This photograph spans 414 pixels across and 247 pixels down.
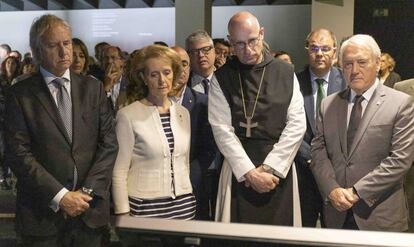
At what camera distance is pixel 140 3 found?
29.1 ft

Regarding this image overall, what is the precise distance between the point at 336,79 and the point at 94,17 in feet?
22.8

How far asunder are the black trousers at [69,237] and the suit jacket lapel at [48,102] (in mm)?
370

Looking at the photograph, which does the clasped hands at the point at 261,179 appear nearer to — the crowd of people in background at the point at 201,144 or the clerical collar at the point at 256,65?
the crowd of people in background at the point at 201,144

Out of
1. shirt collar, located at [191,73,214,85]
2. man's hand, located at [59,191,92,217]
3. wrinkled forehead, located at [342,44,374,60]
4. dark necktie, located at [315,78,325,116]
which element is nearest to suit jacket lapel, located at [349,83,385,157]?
wrinkled forehead, located at [342,44,374,60]

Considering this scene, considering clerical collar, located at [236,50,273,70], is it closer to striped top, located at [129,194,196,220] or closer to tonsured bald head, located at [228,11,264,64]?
tonsured bald head, located at [228,11,264,64]

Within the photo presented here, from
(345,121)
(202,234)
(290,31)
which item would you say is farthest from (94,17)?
(202,234)

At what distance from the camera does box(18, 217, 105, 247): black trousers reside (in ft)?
6.73

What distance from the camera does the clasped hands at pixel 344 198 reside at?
7.34 ft

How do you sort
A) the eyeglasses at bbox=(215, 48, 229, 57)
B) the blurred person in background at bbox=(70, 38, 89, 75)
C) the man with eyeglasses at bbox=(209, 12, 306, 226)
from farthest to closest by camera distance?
the eyeglasses at bbox=(215, 48, 229, 57)
the blurred person in background at bbox=(70, 38, 89, 75)
the man with eyeglasses at bbox=(209, 12, 306, 226)

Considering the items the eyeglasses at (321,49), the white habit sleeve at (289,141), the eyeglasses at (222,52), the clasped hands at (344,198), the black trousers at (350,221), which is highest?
the eyeglasses at (321,49)

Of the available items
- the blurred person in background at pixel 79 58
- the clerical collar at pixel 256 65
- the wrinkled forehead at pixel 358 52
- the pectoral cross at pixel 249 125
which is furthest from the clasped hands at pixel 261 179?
the blurred person in background at pixel 79 58

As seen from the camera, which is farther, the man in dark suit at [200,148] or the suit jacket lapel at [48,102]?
the man in dark suit at [200,148]

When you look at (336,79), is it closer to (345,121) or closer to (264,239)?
(345,121)

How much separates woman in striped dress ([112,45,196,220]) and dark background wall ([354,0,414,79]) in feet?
19.6
